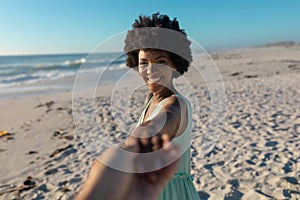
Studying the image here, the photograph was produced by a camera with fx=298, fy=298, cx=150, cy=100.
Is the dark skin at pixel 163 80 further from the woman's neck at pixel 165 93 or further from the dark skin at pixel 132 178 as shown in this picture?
the dark skin at pixel 132 178

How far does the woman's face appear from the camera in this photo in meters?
1.37

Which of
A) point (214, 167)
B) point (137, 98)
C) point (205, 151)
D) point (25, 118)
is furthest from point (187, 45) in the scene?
point (137, 98)

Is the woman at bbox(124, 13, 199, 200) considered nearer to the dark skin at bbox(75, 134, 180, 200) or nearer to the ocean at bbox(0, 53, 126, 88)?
the dark skin at bbox(75, 134, 180, 200)

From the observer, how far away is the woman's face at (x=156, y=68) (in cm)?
137

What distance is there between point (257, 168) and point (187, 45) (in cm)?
249

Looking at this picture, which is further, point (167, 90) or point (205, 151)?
point (205, 151)

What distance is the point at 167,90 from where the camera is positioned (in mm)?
1431

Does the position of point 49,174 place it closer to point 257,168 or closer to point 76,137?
point 76,137

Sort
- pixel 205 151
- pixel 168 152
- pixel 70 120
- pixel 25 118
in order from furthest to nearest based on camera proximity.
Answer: pixel 25 118
pixel 70 120
pixel 205 151
pixel 168 152

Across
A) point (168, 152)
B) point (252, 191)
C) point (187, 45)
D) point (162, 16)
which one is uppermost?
point (162, 16)

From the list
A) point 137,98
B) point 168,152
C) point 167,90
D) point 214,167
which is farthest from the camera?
point 137,98

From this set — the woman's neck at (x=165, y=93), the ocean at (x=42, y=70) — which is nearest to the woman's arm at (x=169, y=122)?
the woman's neck at (x=165, y=93)

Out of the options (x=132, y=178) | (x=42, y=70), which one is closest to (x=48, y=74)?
(x=42, y=70)

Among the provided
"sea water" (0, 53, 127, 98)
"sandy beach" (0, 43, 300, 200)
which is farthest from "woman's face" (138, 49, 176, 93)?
"sandy beach" (0, 43, 300, 200)
